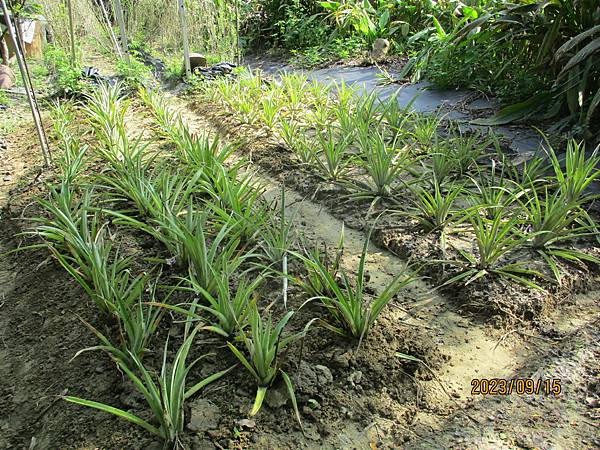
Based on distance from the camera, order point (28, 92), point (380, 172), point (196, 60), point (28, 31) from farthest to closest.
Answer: point (28, 31)
point (196, 60)
point (28, 92)
point (380, 172)

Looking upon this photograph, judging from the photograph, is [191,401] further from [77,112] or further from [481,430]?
[77,112]

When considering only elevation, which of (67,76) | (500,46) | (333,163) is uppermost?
(500,46)

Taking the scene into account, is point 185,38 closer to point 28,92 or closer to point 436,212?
point 28,92

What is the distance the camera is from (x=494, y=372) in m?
1.39

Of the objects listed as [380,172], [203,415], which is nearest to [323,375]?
[203,415]

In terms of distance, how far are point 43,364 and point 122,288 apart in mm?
319

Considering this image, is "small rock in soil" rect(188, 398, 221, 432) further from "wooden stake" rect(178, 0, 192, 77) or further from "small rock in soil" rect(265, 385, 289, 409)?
"wooden stake" rect(178, 0, 192, 77)

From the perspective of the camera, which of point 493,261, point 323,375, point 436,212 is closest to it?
point 323,375

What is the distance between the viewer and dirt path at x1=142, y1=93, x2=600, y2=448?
3.88 feet

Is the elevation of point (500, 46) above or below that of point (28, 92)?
above

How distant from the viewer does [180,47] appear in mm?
6219

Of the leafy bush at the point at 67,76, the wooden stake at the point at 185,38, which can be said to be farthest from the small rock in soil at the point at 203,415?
the wooden stake at the point at 185,38

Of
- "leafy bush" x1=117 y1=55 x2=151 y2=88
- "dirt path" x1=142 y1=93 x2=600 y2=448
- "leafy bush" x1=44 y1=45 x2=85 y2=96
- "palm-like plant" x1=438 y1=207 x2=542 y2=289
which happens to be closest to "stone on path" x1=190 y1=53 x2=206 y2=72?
"leafy bush" x1=117 y1=55 x2=151 y2=88

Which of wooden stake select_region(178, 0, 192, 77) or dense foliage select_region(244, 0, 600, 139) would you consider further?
wooden stake select_region(178, 0, 192, 77)
